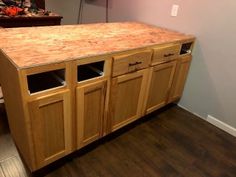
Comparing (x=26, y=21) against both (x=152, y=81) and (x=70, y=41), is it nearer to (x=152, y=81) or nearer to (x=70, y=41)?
(x=70, y=41)

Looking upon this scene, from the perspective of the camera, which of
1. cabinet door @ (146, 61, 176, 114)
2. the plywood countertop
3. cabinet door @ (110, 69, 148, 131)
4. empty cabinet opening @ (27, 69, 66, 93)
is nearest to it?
the plywood countertop

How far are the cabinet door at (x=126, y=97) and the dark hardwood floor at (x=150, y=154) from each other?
0.69 feet

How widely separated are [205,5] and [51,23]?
1.98 m

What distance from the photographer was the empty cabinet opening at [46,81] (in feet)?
4.35

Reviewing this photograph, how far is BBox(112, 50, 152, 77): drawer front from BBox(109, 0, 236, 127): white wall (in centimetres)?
75

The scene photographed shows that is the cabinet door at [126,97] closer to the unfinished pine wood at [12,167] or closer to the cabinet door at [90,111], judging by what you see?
the cabinet door at [90,111]

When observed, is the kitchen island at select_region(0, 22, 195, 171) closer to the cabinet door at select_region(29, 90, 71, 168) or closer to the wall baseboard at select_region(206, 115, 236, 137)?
the cabinet door at select_region(29, 90, 71, 168)

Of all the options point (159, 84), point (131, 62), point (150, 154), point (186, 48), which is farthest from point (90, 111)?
point (186, 48)

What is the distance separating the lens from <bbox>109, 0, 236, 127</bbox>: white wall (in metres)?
1.92

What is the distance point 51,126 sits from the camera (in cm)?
133

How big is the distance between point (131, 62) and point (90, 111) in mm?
490

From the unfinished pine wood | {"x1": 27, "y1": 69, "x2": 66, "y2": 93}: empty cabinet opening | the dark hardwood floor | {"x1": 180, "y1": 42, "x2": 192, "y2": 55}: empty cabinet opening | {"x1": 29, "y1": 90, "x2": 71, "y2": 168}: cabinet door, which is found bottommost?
the unfinished pine wood

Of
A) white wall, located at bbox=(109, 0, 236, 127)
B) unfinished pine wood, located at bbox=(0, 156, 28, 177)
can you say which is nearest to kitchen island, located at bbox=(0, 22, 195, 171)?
unfinished pine wood, located at bbox=(0, 156, 28, 177)

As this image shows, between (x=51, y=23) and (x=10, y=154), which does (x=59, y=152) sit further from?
(x=51, y=23)
